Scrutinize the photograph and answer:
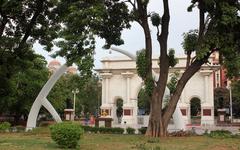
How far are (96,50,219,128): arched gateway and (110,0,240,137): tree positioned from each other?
26995mm

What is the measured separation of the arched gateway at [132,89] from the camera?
50.5m

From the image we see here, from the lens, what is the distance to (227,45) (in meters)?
20.9

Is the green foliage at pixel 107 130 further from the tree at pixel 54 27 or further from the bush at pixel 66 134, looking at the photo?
the bush at pixel 66 134

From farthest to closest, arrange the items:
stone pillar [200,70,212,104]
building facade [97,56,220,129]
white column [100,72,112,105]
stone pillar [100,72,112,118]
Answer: white column [100,72,112,105] < stone pillar [100,72,112,118] < stone pillar [200,70,212,104] < building facade [97,56,220,129]

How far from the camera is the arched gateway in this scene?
50.5 meters

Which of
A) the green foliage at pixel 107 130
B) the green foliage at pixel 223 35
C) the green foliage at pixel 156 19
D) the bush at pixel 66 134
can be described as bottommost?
the green foliage at pixel 107 130

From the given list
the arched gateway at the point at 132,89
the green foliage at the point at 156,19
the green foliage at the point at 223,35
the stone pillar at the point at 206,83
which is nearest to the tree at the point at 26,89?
the arched gateway at the point at 132,89

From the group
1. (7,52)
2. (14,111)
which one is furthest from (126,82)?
(7,52)

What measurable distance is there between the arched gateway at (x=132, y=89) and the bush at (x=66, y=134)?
34.3 meters

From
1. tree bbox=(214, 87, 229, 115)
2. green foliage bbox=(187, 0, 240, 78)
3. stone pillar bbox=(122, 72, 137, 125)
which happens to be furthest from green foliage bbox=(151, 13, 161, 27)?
tree bbox=(214, 87, 229, 115)

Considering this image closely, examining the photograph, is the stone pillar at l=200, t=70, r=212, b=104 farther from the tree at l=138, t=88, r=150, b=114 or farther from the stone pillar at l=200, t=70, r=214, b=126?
the tree at l=138, t=88, r=150, b=114

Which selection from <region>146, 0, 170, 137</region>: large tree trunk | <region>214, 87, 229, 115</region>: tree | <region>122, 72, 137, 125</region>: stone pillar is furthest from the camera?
<region>214, 87, 229, 115</region>: tree

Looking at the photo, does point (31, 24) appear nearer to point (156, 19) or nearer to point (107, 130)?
point (156, 19)

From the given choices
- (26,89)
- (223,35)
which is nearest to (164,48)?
(223,35)
